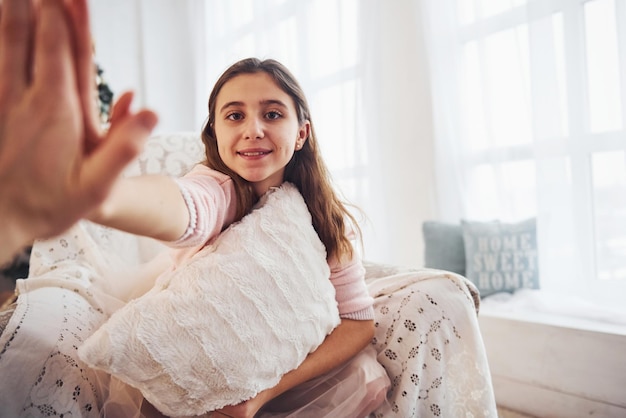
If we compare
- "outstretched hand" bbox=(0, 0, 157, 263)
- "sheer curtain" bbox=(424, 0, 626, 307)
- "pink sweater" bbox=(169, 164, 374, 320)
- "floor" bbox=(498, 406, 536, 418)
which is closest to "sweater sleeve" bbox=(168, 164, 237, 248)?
"pink sweater" bbox=(169, 164, 374, 320)

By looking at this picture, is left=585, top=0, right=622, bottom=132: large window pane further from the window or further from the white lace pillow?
the white lace pillow

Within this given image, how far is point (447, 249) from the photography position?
194 centimetres

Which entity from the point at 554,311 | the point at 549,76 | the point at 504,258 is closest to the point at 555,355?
the point at 554,311

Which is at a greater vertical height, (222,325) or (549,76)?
(549,76)

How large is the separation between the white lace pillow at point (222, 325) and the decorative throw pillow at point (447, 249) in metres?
1.27

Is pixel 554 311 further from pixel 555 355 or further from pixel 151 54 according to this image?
pixel 151 54

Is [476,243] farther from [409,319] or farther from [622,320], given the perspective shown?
[409,319]

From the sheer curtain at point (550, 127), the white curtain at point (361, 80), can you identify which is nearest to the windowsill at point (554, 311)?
the sheer curtain at point (550, 127)

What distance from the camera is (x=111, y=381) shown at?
0.76 meters

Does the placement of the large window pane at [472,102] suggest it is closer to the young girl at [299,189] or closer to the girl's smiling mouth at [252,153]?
the young girl at [299,189]

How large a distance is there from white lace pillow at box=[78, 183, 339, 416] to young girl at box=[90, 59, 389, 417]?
5cm

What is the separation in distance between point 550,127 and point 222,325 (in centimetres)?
162

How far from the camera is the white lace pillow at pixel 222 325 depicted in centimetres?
62

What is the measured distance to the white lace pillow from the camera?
2.05 ft
